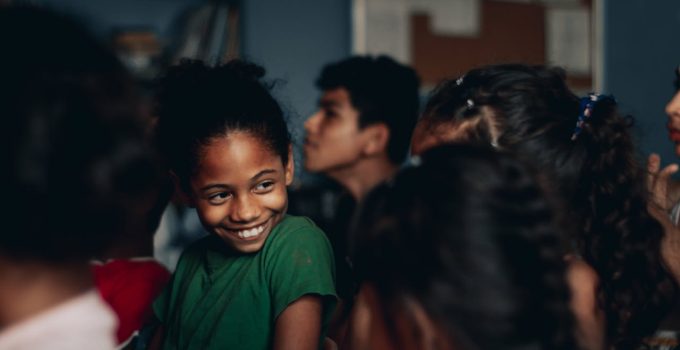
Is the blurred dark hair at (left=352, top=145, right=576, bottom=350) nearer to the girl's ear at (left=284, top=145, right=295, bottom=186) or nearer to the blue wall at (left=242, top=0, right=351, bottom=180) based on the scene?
the girl's ear at (left=284, top=145, right=295, bottom=186)

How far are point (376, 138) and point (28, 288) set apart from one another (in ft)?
7.35

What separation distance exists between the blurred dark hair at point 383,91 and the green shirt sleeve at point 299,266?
1486 millimetres

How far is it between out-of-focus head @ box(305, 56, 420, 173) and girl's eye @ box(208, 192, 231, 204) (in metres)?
1.45

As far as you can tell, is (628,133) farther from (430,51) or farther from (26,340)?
(430,51)

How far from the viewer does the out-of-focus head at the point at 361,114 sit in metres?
2.99

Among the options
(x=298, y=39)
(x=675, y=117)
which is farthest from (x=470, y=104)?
(x=298, y=39)

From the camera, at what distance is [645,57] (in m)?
4.02

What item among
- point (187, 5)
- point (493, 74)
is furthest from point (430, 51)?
point (493, 74)

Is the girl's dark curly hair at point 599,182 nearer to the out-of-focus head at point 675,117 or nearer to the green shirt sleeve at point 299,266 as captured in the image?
the green shirt sleeve at point 299,266

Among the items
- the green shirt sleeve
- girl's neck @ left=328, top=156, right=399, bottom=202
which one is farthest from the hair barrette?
girl's neck @ left=328, top=156, right=399, bottom=202

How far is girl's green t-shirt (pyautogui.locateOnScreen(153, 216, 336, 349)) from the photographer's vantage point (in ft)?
4.75

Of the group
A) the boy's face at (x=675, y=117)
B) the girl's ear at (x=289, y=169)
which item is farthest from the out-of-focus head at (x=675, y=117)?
the girl's ear at (x=289, y=169)

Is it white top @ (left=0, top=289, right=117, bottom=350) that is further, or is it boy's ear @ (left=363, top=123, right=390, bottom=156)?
boy's ear @ (left=363, top=123, right=390, bottom=156)

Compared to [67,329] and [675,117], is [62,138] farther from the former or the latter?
[675,117]
